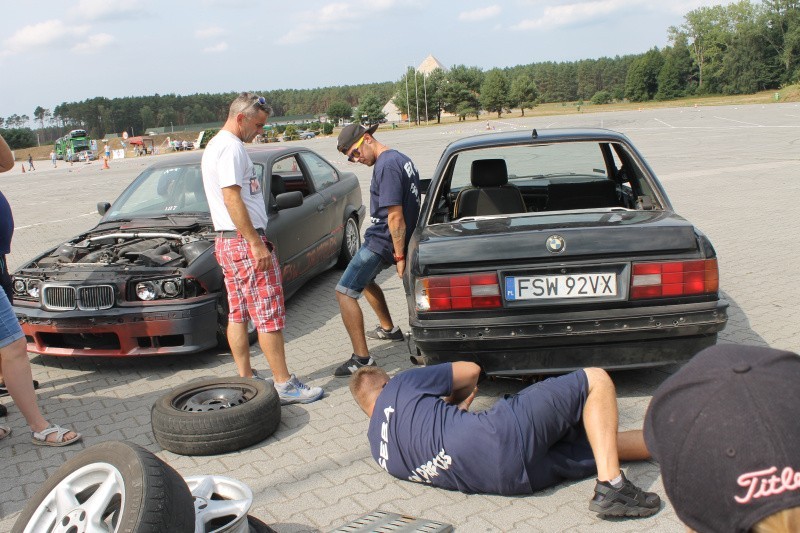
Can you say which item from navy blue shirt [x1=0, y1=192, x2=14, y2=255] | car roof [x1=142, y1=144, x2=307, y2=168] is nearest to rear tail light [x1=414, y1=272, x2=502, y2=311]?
navy blue shirt [x1=0, y1=192, x2=14, y2=255]

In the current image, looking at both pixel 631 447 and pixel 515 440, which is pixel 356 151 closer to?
pixel 515 440

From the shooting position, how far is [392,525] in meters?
3.11

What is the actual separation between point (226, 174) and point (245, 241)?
43cm

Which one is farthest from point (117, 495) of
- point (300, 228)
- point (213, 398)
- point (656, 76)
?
point (656, 76)

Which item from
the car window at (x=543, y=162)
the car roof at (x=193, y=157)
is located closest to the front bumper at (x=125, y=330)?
the car roof at (x=193, y=157)

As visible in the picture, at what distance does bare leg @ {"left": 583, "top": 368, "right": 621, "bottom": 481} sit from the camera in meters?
3.17

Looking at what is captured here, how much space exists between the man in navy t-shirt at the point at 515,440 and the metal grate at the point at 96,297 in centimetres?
265

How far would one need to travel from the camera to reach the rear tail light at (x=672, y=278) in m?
3.89

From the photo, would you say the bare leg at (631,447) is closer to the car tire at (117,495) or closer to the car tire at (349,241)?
the car tire at (117,495)

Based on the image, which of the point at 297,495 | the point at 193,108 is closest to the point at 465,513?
the point at 297,495

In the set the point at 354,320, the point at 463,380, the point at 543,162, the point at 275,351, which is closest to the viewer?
the point at 463,380

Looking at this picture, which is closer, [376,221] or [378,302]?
[376,221]

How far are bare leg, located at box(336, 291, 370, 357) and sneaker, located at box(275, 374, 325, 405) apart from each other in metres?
0.56

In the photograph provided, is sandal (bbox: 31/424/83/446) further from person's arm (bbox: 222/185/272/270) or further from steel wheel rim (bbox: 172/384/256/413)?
person's arm (bbox: 222/185/272/270)
